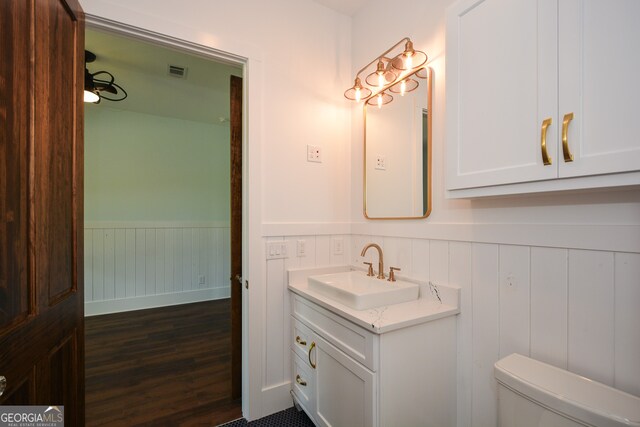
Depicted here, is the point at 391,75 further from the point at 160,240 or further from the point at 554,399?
the point at 160,240

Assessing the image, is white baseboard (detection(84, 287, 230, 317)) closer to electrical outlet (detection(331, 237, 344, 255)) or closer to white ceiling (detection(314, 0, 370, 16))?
electrical outlet (detection(331, 237, 344, 255))

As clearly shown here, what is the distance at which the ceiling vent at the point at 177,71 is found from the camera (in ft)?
8.53

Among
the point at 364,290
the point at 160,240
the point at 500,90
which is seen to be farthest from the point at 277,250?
the point at 160,240

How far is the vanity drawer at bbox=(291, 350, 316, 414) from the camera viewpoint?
1.55 meters

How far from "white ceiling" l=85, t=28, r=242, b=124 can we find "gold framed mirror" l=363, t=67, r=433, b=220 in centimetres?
118

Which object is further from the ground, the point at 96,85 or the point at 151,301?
the point at 96,85

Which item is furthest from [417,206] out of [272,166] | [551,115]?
[272,166]

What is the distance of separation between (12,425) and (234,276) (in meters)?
1.18

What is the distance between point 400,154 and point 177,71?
229cm

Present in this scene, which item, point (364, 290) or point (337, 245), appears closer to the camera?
point (364, 290)

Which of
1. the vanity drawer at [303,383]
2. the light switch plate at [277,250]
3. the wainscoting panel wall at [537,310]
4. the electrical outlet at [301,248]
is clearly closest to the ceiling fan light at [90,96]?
the light switch plate at [277,250]

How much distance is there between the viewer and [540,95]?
0.88m

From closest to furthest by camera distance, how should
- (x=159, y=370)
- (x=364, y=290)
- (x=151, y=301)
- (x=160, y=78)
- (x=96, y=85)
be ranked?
(x=364, y=290)
(x=159, y=370)
(x=96, y=85)
(x=160, y=78)
(x=151, y=301)

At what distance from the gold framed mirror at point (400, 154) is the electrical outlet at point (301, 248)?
18.5 inches
